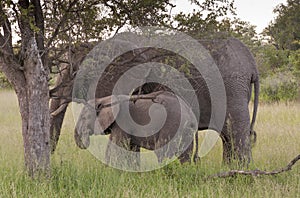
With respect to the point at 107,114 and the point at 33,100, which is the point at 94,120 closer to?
the point at 107,114

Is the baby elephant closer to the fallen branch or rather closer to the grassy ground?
the grassy ground

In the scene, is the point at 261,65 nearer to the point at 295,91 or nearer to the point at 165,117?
the point at 295,91

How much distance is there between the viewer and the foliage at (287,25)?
20.2 meters

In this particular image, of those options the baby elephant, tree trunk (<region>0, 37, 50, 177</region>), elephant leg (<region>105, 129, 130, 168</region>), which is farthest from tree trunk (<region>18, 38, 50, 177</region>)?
the baby elephant

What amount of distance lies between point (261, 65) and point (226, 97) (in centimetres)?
1309

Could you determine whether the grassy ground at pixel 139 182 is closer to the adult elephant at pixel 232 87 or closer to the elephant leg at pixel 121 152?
the elephant leg at pixel 121 152

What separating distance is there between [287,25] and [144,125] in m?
17.3

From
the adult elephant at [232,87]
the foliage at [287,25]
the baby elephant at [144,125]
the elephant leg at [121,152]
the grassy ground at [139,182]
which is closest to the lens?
the grassy ground at [139,182]

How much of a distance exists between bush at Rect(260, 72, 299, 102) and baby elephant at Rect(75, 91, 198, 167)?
9.48 meters

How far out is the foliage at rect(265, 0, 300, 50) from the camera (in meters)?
20.2

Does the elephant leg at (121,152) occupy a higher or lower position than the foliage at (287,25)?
lower

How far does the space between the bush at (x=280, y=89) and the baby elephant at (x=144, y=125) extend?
31.1 feet

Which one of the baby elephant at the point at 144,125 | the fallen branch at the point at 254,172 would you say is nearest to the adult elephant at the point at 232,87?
the baby elephant at the point at 144,125

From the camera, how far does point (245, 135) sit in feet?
20.0
